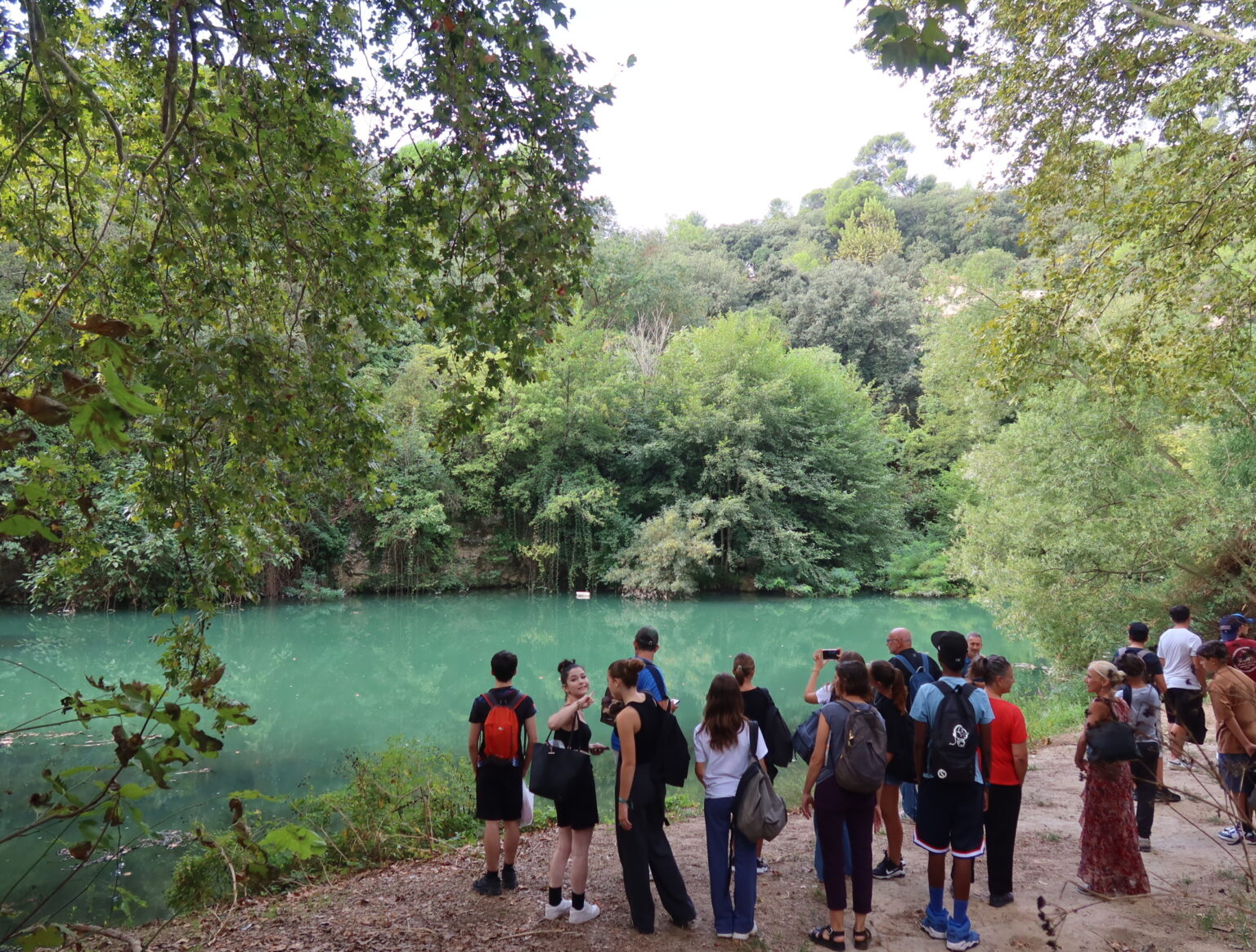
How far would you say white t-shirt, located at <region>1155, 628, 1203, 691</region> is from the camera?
5.82 meters

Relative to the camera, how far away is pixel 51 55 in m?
2.33

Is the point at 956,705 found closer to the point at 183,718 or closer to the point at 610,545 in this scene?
the point at 183,718

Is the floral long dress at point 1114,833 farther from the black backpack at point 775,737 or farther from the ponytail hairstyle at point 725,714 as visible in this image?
the ponytail hairstyle at point 725,714

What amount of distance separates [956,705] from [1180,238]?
16.4 feet

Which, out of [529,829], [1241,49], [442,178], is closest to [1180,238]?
[1241,49]

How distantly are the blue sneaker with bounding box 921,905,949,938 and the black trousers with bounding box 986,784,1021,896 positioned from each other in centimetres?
44

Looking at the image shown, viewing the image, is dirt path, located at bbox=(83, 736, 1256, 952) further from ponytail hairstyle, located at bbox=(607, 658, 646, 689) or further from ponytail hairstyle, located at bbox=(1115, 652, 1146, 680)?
ponytail hairstyle, located at bbox=(607, 658, 646, 689)

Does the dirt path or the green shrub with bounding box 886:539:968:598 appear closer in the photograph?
the dirt path

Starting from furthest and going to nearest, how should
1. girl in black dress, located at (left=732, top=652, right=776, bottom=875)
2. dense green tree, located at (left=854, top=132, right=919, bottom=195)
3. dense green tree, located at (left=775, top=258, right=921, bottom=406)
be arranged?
dense green tree, located at (left=854, top=132, right=919, bottom=195) < dense green tree, located at (left=775, top=258, right=921, bottom=406) < girl in black dress, located at (left=732, top=652, right=776, bottom=875)

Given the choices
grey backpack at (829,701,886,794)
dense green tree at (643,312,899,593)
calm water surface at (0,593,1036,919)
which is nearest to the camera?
grey backpack at (829,701,886,794)

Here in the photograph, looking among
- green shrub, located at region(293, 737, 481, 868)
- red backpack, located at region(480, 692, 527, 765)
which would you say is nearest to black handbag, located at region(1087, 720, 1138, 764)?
red backpack, located at region(480, 692, 527, 765)

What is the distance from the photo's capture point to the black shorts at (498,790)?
13.5ft

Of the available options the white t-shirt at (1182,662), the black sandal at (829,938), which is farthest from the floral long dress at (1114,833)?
the white t-shirt at (1182,662)

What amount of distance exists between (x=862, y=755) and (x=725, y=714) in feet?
2.06
